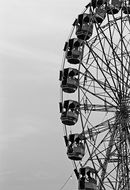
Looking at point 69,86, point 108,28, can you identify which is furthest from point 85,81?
point 108,28

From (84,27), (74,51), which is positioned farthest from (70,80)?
(84,27)

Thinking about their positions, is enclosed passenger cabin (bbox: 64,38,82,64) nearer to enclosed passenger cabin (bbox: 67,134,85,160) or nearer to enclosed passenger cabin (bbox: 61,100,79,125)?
enclosed passenger cabin (bbox: 61,100,79,125)

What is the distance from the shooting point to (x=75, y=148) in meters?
23.6

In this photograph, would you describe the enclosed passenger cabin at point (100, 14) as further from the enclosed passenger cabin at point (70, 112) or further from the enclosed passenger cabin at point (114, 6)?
the enclosed passenger cabin at point (70, 112)

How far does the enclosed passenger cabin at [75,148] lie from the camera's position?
23.5 metres

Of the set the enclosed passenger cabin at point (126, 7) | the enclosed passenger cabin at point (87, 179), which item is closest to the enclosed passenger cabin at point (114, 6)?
the enclosed passenger cabin at point (126, 7)

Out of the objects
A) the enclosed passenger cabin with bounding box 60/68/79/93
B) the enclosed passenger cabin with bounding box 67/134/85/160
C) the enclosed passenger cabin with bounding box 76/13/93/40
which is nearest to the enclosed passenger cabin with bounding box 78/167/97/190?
the enclosed passenger cabin with bounding box 67/134/85/160

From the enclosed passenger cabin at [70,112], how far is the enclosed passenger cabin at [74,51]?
2.09 metres

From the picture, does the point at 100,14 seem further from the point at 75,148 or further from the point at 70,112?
the point at 75,148

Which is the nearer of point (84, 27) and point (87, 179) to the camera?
point (87, 179)

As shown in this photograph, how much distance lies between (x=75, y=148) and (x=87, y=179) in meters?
1.80

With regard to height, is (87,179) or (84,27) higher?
(84,27)

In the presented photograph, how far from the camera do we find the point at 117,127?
75.3 feet

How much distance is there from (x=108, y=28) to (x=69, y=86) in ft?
11.3
